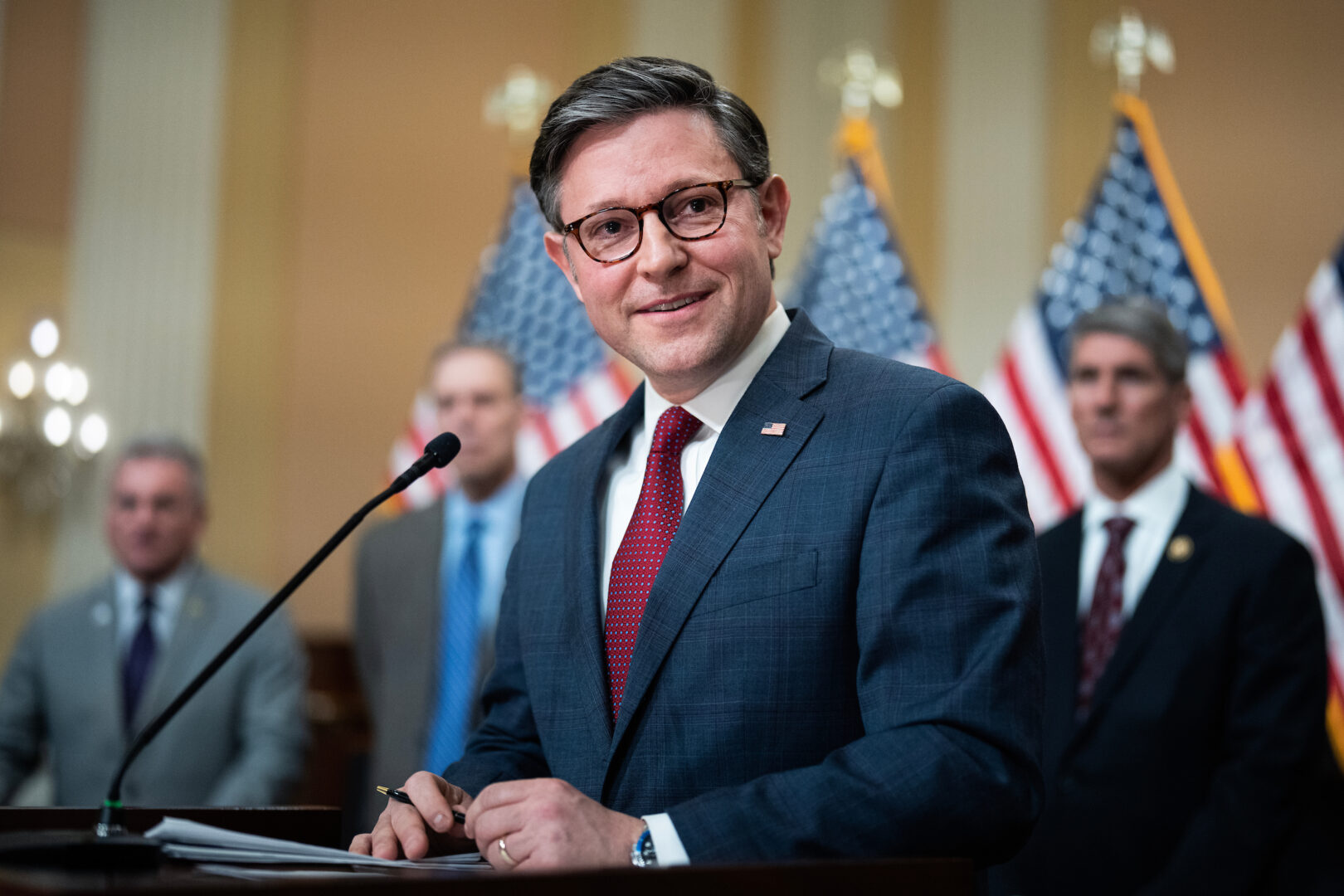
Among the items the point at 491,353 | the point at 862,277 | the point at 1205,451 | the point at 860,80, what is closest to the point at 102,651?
the point at 491,353

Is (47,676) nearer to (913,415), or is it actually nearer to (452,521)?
(452,521)

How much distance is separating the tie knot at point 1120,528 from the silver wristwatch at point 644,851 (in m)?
2.12

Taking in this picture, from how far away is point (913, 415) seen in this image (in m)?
1.55

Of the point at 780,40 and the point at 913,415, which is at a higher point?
the point at 780,40

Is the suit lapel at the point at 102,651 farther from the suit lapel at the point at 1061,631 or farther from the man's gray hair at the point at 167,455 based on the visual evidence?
the suit lapel at the point at 1061,631

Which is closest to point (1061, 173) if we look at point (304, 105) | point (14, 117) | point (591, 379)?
point (591, 379)

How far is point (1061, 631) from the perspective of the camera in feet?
10.0

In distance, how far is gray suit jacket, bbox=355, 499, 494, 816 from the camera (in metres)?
3.79

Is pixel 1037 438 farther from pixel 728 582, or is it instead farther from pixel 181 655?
pixel 728 582

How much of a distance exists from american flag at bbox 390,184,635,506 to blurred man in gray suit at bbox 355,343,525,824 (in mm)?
1760

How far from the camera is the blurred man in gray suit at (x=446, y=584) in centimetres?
377

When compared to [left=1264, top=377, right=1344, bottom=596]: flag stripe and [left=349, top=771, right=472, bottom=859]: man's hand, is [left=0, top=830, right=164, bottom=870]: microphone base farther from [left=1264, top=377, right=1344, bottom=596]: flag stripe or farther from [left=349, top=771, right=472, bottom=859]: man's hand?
[left=1264, top=377, right=1344, bottom=596]: flag stripe

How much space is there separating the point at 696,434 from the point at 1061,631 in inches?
63.0

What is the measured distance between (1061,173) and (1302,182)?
46.0 inches
